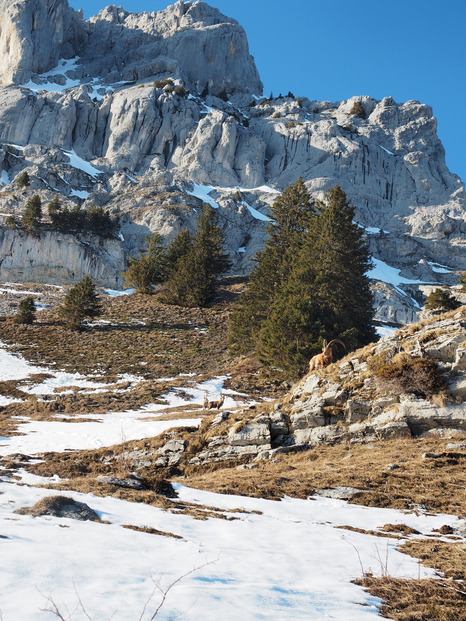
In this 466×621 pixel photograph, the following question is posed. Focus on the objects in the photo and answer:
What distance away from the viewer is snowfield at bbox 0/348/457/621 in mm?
3453

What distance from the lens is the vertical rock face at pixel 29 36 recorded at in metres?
140

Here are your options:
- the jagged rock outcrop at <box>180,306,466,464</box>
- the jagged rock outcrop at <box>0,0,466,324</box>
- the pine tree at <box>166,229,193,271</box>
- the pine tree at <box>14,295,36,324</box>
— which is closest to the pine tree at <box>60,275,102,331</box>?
the pine tree at <box>14,295,36,324</box>

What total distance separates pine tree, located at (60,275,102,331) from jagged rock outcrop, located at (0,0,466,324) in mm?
46517

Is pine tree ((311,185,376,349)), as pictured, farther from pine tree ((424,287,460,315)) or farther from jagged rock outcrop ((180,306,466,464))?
jagged rock outcrop ((180,306,466,464))

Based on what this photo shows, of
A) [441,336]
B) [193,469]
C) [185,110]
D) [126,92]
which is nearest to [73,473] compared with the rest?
[193,469]

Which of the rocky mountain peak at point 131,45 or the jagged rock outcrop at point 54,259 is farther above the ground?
the rocky mountain peak at point 131,45

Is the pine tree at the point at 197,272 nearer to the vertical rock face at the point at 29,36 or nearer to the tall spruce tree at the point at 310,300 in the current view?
the tall spruce tree at the point at 310,300

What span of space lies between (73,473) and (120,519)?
16.4 feet

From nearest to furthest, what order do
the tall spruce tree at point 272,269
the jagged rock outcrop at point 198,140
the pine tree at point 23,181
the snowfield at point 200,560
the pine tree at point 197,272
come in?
the snowfield at point 200,560, the tall spruce tree at point 272,269, the pine tree at point 197,272, the pine tree at point 23,181, the jagged rock outcrop at point 198,140

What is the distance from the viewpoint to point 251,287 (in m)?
35.7

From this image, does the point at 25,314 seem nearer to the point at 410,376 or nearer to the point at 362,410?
the point at 362,410

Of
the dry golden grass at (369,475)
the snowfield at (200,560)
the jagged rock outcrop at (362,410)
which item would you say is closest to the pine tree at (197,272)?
the jagged rock outcrop at (362,410)

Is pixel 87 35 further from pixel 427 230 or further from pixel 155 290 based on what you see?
pixel 155 290

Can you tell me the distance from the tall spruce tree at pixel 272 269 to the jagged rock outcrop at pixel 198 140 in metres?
44.2
